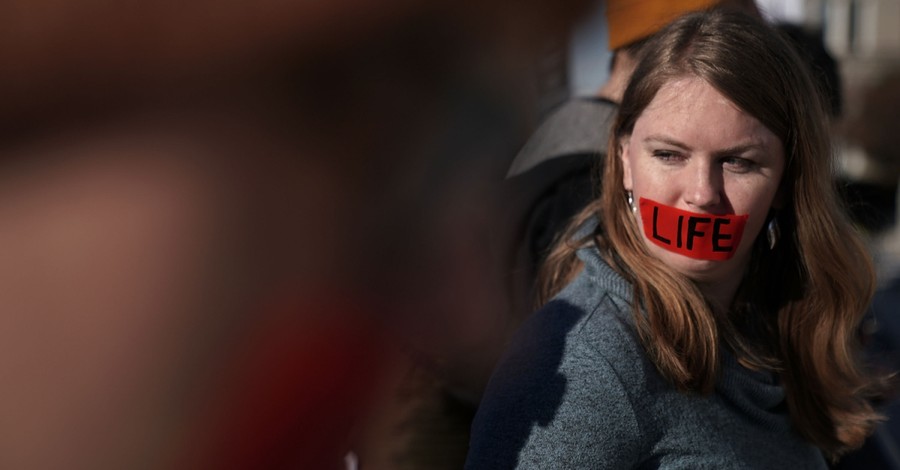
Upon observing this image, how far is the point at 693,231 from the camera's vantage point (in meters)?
1.53

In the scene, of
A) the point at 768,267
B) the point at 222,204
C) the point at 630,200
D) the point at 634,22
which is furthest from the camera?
the point at 634,22

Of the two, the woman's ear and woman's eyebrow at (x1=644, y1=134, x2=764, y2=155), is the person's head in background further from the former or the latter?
woman's eyebrow at (x1=644, y1=134, x2=764, y2=155)

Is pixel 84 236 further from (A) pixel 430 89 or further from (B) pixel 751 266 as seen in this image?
(B) pixel 751 266

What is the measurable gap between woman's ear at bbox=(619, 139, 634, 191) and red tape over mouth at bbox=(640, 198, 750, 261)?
76mm

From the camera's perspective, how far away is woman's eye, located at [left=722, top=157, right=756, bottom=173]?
1.54 metres

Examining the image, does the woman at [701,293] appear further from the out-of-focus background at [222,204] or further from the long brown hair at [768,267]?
the out-of-focus background at [222,204]

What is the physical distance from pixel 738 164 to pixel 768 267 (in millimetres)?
320

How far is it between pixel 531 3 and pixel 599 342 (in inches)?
35.4

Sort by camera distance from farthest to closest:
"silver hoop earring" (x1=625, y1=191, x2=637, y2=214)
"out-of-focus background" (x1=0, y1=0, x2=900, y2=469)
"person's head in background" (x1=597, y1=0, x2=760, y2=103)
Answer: "person's head in background" (x1=597, y1=0, x2=760, y2=103) → "silver hoop earring" (x1=625, y1=191, x2=637, y2=214) → "out-of-focus background" (x1=0, y1=0, x2=900, y2=469)

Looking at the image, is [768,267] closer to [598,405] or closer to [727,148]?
→ [727,148]

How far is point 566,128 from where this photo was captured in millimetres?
2133

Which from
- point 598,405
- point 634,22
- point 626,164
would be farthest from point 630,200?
point 634,22

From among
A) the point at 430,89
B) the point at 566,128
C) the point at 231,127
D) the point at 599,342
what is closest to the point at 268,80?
the point at 231,127

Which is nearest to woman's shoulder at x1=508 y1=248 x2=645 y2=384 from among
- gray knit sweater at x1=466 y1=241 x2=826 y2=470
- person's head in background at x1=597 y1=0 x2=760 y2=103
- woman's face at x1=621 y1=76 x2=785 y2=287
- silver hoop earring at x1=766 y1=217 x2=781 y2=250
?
gray knit sweater at x1=466 y1=241 x2=826 y2=470
